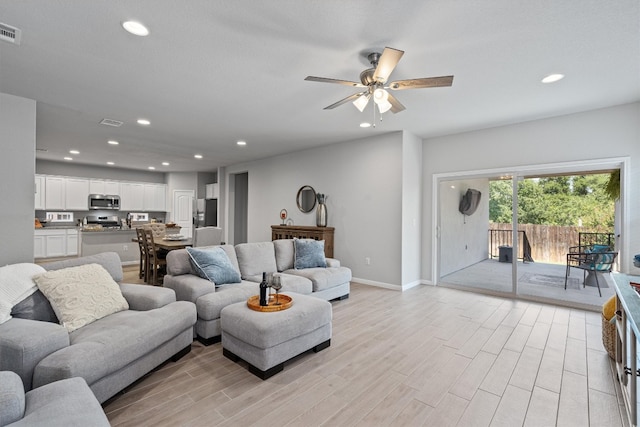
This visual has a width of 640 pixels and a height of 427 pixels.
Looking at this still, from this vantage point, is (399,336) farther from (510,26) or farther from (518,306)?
(510,26)

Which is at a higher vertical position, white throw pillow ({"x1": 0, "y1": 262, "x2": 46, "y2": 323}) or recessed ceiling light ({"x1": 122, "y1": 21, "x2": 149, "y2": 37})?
recessed ceiling light ({"x1": 122, "y1": 21, "x2": 149, "y2": 37})

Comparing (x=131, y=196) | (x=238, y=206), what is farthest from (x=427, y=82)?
(x=131, y=196)

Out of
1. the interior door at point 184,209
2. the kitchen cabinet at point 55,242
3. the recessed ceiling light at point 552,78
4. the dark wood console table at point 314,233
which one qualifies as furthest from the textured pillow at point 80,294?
the interior door at point 184,209

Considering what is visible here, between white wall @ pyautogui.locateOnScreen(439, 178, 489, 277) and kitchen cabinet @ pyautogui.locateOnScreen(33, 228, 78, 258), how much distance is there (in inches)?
383

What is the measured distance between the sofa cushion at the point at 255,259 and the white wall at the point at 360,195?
192 centimetres

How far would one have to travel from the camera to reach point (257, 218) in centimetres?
794

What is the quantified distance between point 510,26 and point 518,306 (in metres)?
3.76

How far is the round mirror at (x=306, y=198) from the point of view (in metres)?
6.52

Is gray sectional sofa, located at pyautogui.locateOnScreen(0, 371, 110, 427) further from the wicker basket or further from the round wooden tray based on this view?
the wicker basket

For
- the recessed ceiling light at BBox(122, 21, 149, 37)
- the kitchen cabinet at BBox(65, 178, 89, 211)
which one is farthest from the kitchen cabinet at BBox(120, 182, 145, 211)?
the recessed ceiling light at BBox(122, 21, 149, 37)

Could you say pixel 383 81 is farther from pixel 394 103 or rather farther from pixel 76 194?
pixel 76 194

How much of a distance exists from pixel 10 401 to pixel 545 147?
5945 millimetres

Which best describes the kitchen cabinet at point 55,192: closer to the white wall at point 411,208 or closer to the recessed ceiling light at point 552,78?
the white wall at point 411,208

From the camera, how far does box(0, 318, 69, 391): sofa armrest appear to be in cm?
174
